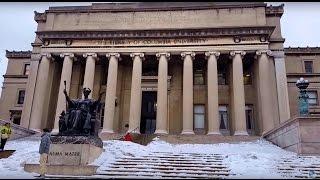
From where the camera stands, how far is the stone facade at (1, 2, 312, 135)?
91.8ft

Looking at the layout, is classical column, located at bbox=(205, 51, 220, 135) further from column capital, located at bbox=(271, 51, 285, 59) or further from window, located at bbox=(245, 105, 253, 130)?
column capital, located at bbox=(271, 51, 285, 59)

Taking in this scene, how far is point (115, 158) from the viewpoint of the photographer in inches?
598

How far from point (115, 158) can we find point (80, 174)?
294 cm

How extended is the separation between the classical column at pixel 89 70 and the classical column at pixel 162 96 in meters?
6.16

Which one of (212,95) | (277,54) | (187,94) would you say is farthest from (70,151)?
(277,54)

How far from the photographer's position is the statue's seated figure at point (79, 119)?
46.2 feet

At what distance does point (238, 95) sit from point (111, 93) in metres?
11.3

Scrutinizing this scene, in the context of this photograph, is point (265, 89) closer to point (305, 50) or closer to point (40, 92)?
point (305, 50)

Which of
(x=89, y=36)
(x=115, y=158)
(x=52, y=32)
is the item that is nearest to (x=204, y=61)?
(x=89, y=36)

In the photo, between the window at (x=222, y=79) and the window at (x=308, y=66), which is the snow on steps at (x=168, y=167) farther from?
the window at (x=308, y=66)

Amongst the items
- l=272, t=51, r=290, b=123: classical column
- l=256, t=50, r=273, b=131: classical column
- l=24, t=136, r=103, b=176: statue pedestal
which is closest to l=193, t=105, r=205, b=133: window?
l=256, t=50, r=273, b=131: classical column

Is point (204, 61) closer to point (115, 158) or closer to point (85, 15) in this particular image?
point (85, 15)

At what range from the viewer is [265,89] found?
2747cm

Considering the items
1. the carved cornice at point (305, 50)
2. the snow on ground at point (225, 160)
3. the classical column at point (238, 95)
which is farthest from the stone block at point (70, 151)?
the carved cornice at point (305, 50)
